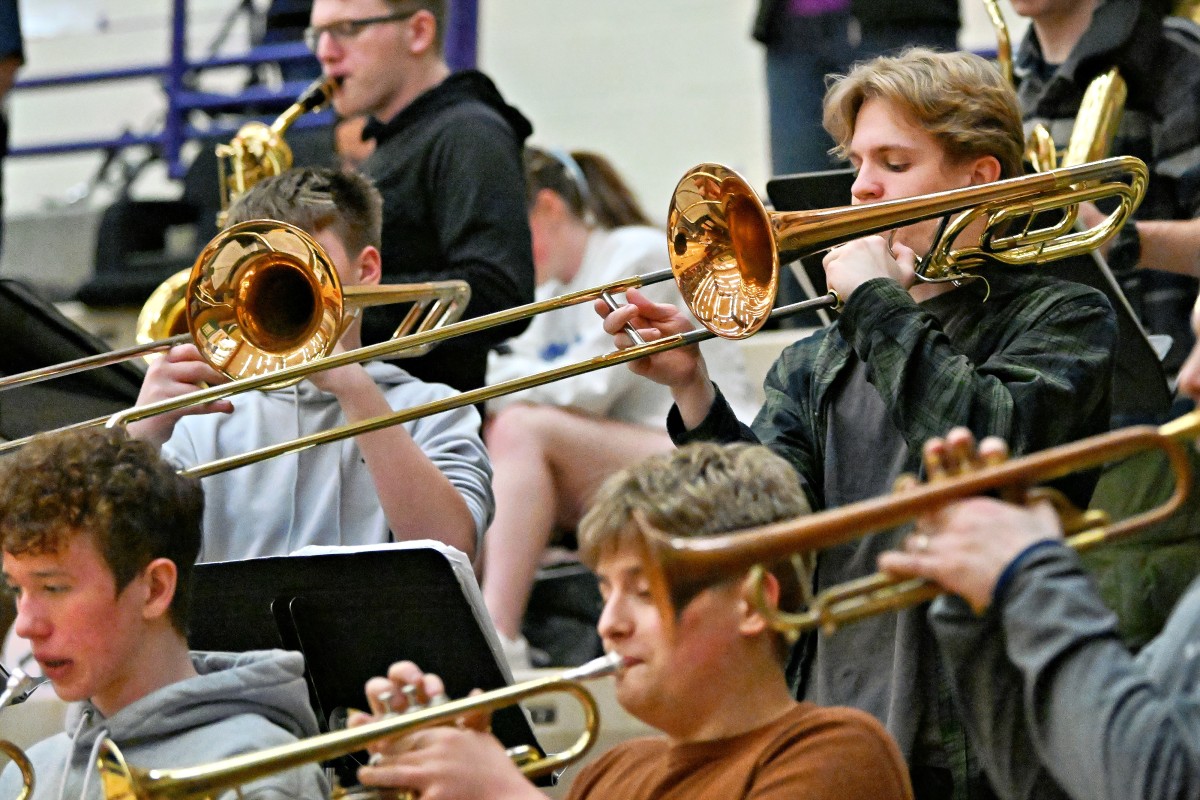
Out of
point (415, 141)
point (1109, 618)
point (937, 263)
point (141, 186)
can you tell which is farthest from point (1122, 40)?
point (141, 186)

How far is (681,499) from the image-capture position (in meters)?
2.01

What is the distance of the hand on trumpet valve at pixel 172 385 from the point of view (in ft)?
9.30

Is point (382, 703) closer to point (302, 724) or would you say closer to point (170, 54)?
point (302, 724)

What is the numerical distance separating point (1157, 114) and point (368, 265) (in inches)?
59.1

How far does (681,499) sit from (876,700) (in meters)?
0.52

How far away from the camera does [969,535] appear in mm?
1652

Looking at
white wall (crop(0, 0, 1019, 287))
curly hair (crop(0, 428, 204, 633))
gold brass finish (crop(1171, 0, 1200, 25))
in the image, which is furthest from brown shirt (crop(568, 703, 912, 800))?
white wall (crop(0, 0, 1019, 287))

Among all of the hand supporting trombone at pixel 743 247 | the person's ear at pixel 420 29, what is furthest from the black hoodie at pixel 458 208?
the hand supporting trombone at pixel 743 247

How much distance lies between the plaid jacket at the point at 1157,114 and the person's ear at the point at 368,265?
1.34 meters

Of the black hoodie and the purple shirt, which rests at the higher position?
the purple shirt

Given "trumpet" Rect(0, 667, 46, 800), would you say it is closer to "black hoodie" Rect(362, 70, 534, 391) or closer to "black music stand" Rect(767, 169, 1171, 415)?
"black hoodie" Rect(362, 70, 534, 391)

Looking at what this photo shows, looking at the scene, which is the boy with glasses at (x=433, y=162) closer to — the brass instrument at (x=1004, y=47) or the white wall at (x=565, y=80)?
the brass instrument at (x=1004, y=47)

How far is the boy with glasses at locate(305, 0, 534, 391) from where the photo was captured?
343 centimetres

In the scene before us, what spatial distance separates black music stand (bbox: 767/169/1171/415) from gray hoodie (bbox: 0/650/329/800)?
1072 mm
